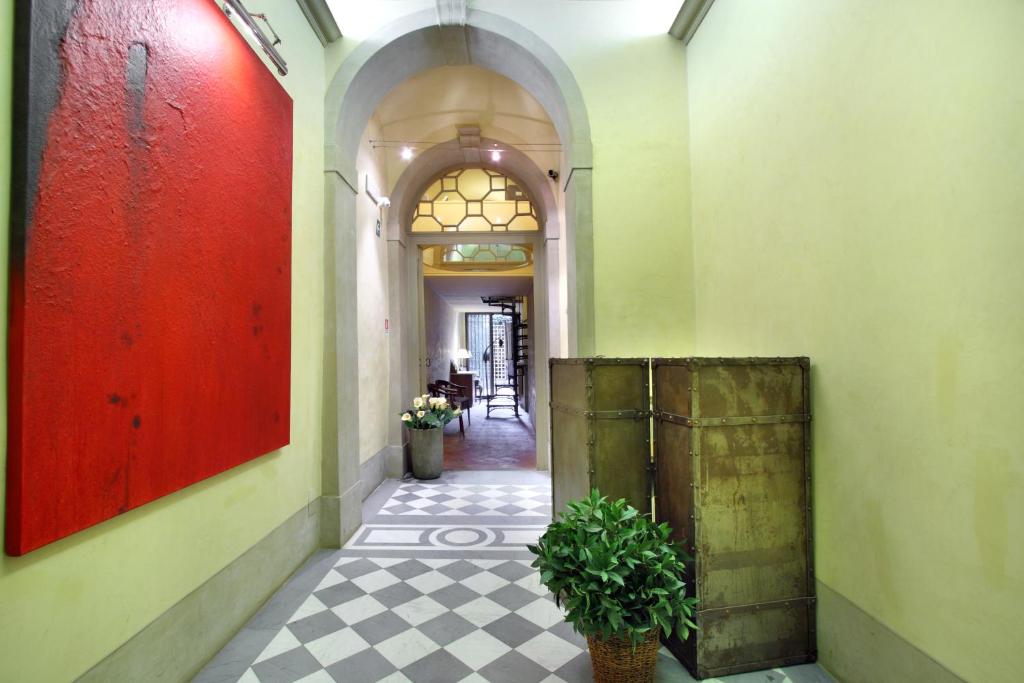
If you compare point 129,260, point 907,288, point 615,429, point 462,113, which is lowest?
point 615,429

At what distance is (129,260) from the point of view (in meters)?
1.72

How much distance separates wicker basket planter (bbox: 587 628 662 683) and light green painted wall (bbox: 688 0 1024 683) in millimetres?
841

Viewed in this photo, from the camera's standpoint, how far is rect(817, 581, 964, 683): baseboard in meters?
1.65

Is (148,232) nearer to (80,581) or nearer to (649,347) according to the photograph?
(80,581)

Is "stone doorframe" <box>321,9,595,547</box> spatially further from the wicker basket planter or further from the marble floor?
the wicker basket planter

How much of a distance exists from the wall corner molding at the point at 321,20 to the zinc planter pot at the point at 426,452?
3982 millimetres

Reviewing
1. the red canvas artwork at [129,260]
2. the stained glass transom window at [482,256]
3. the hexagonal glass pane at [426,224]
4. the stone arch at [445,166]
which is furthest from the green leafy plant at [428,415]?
the stained glass transom window at [482,256]

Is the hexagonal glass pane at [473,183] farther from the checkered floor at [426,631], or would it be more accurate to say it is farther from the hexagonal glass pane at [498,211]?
the checkered floor at [426,631]

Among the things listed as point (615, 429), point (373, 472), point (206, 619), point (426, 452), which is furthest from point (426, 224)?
point (206, 619)

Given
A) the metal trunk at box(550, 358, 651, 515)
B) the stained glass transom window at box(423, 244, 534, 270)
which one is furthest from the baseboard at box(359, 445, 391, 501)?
the stained glass transom window at box(423, 244, 534, 270)

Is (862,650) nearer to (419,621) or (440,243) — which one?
(419,621)

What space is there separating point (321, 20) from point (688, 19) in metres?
2.62

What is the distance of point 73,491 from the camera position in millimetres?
1497

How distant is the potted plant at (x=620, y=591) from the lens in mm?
1856
